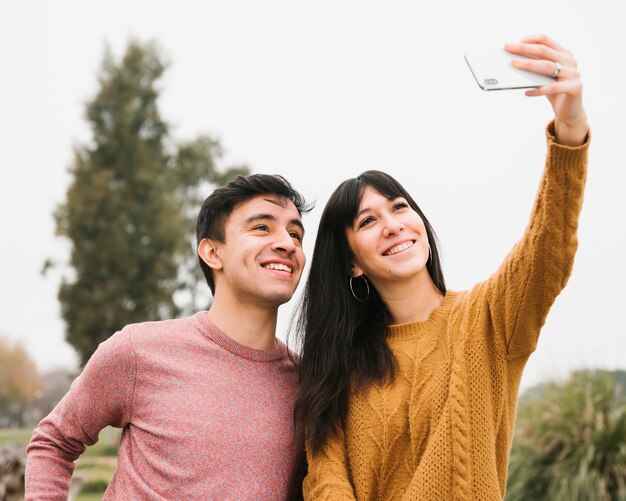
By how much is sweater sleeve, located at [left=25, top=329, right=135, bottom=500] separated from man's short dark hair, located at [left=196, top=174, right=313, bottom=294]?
0.67m

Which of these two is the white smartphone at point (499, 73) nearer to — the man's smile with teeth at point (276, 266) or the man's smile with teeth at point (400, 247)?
the man's smile with teeth at point (400, 247)

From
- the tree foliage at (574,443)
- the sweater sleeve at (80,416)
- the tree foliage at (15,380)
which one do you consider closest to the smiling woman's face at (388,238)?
the sweater sleeve at (80,416)

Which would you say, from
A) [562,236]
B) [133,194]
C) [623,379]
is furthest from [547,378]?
[133,194]

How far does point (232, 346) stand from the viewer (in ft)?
9.22

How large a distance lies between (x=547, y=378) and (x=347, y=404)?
499 cm

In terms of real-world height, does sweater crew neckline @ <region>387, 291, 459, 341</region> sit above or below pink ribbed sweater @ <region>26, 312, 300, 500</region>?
above

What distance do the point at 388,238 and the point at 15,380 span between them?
1722 inches

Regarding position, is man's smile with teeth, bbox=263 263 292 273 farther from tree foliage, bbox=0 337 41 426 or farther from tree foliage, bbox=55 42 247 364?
tree foliage, bbox=0 337 41 426

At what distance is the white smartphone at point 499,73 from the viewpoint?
1.83 meters

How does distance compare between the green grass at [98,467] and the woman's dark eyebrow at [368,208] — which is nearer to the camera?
the woman's dark eyebrow at [368,208]

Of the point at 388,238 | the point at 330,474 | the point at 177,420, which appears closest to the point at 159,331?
the point at 177,420

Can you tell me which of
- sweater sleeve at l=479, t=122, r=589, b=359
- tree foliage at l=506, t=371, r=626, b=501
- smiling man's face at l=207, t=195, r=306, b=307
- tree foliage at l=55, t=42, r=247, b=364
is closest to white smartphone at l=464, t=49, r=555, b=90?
sweater sleeve at l=479, t=122, r=589, b=359

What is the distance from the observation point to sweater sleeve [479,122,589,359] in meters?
1.98

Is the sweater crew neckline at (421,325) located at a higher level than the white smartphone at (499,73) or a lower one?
lower
